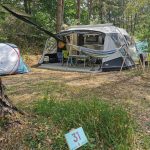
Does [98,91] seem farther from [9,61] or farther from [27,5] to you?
[27,5]

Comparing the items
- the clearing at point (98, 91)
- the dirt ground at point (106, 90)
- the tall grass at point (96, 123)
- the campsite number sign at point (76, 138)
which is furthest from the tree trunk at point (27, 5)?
the campsite number sign at point (76, 138)

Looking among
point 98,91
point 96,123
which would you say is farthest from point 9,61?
point 96,123

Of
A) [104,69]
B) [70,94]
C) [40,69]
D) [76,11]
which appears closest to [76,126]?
[70,94]

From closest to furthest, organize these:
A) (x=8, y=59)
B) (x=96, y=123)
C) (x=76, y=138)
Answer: (x=76, y=138) → (x=96, y=123) → (x=8, y=59)

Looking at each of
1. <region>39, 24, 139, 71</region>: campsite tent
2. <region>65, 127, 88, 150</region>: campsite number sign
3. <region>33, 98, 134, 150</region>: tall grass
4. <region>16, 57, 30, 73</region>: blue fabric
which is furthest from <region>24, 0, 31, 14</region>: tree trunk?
<region>65, 127, 88, 150</region>: campsite number sign

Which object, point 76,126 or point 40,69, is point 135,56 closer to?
point 40,69

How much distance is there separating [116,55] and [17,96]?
5.15 metres

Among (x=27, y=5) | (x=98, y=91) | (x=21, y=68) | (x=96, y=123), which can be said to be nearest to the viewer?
(x=96, y=123)

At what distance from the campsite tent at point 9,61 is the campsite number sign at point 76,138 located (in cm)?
613

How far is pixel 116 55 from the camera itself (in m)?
A: 10.6

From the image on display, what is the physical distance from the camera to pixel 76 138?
11.6 ft

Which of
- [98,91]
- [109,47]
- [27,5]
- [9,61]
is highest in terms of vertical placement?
[27,5]

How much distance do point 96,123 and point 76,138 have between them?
0.44 metres

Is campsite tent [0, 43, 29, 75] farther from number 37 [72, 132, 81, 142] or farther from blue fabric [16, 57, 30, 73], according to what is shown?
number 37 [72, 132, 81, 142]
